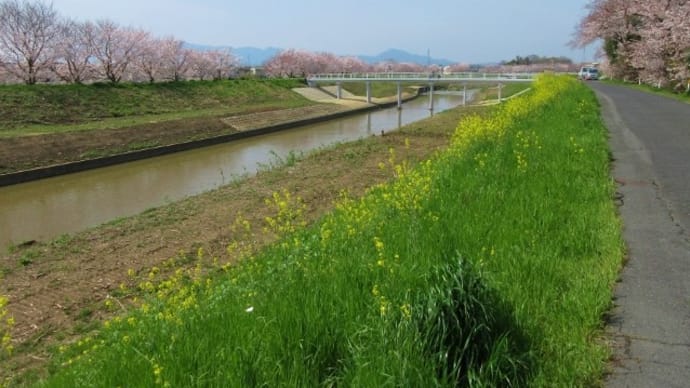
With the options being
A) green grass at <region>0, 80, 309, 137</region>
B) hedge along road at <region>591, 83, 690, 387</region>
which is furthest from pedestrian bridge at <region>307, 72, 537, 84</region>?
hedge along road at <region>591, 83, 690, 387</region>

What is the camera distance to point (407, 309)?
2854 mm

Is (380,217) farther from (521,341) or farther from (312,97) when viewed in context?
(312,97)

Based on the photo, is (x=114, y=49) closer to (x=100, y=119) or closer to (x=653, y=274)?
(x=100, y=119)

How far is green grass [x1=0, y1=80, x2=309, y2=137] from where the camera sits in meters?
25.0

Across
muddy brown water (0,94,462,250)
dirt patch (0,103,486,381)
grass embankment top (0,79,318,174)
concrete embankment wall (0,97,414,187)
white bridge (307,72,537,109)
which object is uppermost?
white bridge (307,72,537,109)

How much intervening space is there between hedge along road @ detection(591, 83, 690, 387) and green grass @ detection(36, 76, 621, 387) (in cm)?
15

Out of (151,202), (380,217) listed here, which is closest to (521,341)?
(380,217)

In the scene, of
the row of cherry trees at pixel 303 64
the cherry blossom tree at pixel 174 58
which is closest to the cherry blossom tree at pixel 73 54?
the cherry blossom tree at pixel 174 58

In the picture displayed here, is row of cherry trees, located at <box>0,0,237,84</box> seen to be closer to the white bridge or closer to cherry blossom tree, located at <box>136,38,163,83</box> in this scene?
cherry blossom tree, located at <box>136,38,163,83</box>

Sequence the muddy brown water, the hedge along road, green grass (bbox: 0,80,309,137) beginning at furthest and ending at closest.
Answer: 1. green grass (bbox: 0,80,309,137)
2. the muddy brown water
3. the hedge along road

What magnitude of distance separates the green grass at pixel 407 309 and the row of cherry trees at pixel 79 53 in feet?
120

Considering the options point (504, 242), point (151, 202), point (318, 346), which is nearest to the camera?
point (318, 346)

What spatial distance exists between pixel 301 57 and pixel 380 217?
260ft

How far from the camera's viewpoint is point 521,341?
3.03 metres
